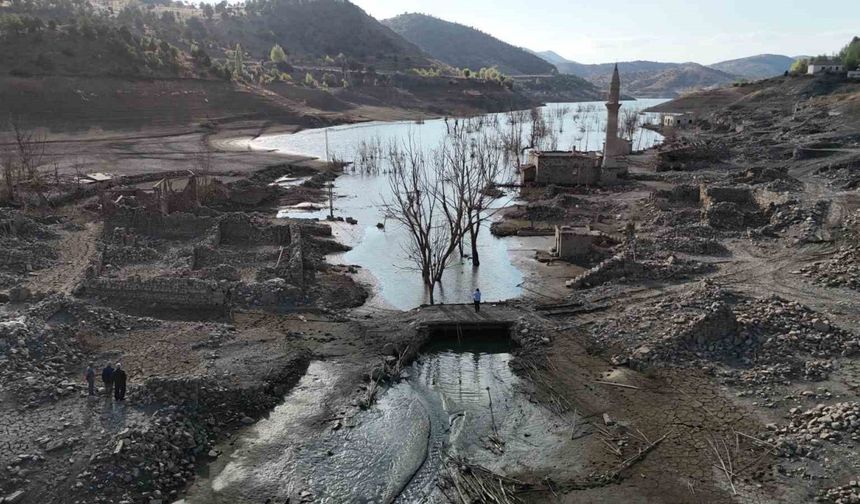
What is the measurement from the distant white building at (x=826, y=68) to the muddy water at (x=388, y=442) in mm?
123520

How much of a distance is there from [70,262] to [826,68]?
130 metres

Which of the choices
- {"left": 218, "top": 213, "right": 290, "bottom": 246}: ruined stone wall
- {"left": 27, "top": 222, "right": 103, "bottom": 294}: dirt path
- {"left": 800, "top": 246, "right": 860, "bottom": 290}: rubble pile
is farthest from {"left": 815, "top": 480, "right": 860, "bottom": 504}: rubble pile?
{"left": 218, "top": 213, "right": 290, "bottom": 246}: ruined stone wall

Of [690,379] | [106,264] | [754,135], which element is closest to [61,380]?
[106,264]

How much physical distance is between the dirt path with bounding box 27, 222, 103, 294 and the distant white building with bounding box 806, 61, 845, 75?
12502cm

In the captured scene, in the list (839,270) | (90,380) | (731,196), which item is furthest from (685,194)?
(90,380)

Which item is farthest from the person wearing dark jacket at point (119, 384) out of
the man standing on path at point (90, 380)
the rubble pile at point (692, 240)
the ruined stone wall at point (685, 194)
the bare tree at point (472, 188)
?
the ruined stone wall at point (685, 194)

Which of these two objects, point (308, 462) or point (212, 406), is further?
point (212, 406)

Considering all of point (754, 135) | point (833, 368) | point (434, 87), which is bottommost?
point (833, 368)

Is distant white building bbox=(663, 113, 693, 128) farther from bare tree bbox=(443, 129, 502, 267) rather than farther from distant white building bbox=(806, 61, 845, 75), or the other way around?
bare tree bbox=(443, 129, 502, 267)

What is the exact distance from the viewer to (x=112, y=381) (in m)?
15.0

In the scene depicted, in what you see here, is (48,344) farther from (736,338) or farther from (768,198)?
(768,198)

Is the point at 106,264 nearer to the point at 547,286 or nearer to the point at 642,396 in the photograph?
the point at 547,286

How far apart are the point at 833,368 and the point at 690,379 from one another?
3661mm

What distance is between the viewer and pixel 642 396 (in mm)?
16797
